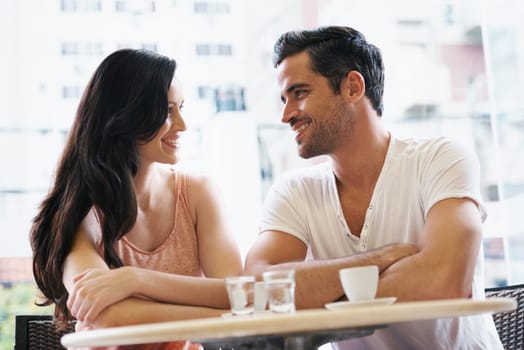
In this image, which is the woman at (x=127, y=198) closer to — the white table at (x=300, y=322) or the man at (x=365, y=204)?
the man at (x=365, y=204)

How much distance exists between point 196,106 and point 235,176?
318 mm

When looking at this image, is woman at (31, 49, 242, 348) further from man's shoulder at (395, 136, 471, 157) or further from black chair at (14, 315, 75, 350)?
man's shoulder at (395, 136, 471, 157)

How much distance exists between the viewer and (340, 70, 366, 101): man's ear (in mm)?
2262

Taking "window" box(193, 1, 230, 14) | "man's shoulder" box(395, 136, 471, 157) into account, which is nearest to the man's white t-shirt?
"man's shoulder" box(395, 136, 471, 157)

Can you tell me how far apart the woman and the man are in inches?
7.9

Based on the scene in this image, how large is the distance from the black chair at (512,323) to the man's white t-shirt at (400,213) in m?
0.13

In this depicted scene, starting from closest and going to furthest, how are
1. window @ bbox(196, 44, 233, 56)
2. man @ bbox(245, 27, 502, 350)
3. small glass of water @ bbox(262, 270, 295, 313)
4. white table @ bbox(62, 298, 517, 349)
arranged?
white table @ bbox(62, 298, 517, 349), small glass of water @ bbox(262, 270, 295, 313), man @ bbox(245, 27, 502, 350), window @ bbox(196, 44, 233, 56)

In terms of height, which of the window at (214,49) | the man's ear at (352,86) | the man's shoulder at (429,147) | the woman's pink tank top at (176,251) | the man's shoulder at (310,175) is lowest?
the woman's pink tank top at (176,251)

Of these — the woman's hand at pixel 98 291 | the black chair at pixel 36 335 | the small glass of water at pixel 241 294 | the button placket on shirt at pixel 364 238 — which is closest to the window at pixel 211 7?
the button placket on shirt at pixel 364 238

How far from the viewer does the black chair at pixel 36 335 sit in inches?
82.3

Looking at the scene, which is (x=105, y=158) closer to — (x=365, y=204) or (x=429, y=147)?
(x=365, y=204)

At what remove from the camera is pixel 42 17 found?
2730 millimetres

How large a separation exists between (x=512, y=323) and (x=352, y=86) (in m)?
0.88

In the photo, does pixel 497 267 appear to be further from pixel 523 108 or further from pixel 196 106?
pixel 196 106
